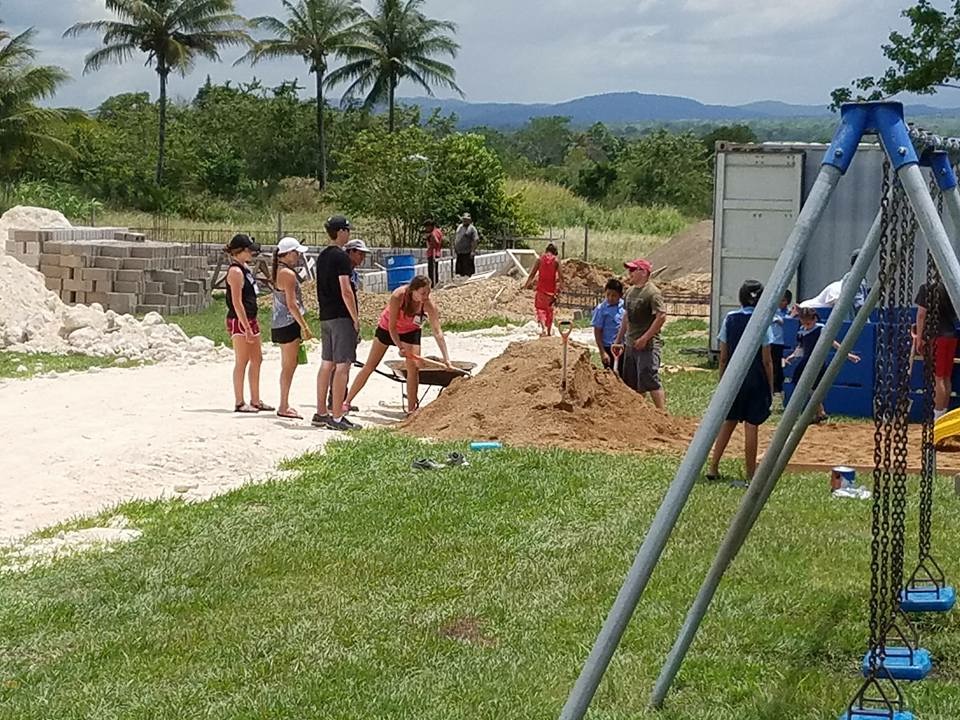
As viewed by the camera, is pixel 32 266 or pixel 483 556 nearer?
pixel 483 556

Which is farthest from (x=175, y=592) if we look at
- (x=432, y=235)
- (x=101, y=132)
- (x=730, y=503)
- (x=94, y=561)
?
(x=101, y=132)

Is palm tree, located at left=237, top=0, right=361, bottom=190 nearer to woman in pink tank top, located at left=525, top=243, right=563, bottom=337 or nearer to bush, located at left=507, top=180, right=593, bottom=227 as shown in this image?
bush, located at left=507, top=180, right=593, bottom=227

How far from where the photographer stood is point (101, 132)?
6297 centimetres

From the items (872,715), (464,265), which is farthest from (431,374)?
(464,265)

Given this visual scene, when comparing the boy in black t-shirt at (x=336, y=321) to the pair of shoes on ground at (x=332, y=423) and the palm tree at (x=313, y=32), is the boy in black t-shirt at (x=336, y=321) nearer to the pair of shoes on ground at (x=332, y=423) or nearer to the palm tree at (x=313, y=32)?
the pair of shoes on ground at (x=332, y=423)

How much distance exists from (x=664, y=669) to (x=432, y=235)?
81.3 feet

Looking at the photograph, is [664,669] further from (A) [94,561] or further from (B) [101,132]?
(B) [101,132]

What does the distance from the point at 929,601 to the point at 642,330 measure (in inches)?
263

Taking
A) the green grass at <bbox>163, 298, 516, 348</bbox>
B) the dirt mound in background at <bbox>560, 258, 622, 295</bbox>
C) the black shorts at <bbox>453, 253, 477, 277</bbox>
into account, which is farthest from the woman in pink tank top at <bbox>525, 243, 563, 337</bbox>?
the black shorts at <bbox>453, 253, 477, 277</bbox>

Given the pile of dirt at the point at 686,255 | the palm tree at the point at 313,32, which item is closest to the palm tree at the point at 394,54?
the palm tree at the point at 313,32

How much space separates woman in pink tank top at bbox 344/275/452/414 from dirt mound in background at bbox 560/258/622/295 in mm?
17172

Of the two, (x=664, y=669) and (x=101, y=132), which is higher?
(x=101, y=132)

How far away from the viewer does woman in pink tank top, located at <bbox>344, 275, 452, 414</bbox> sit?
43.7ft

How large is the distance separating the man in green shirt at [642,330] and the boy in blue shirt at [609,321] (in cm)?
47
